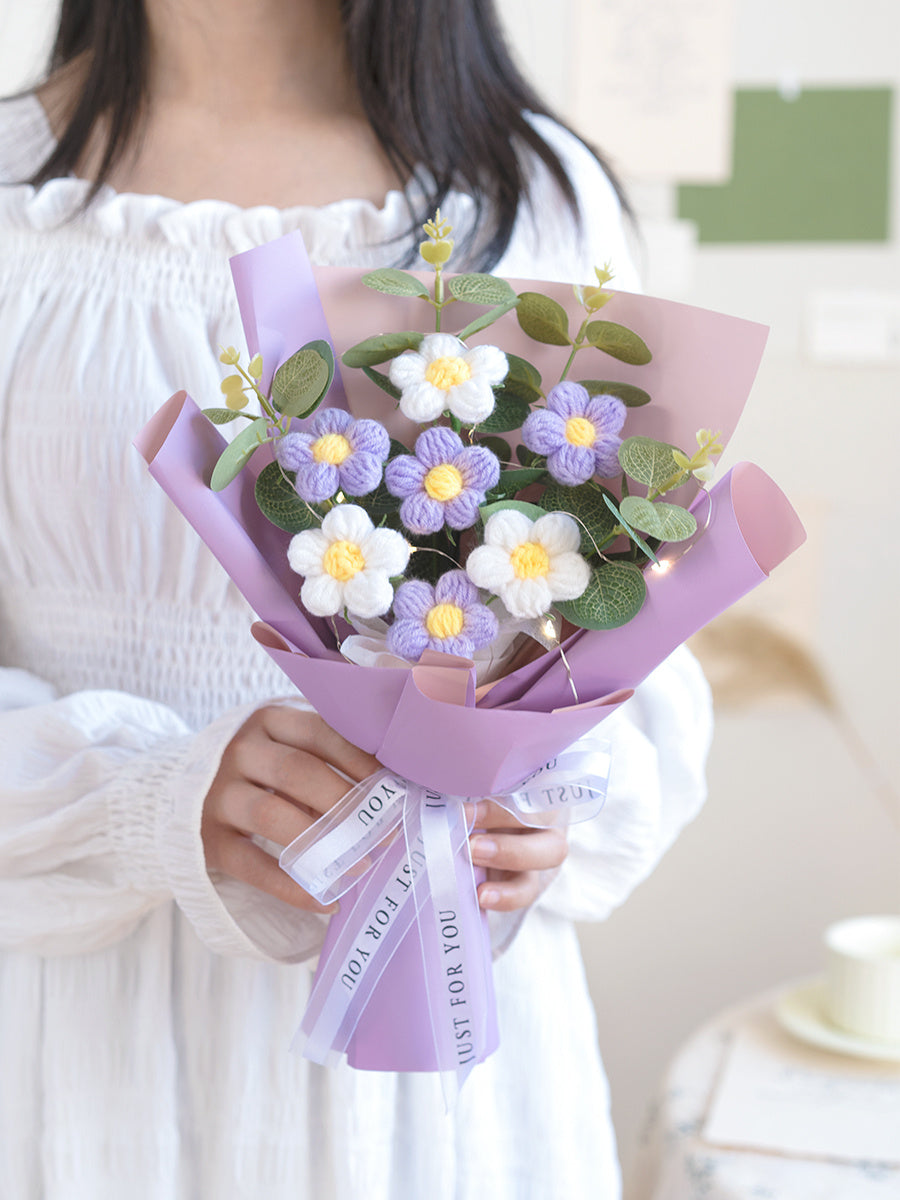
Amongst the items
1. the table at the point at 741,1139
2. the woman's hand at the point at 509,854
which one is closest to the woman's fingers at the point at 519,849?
the woman's hand at the point at 509,854

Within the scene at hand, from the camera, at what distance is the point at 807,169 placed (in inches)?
61.0

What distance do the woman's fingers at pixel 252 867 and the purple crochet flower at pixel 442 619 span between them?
18cm

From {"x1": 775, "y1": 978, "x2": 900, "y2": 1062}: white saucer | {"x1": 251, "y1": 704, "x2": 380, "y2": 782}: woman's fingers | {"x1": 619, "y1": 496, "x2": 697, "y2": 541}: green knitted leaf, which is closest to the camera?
{"x1": 619, "y1": 496, "x2": 697, "y2": 541}: green knitted leaf

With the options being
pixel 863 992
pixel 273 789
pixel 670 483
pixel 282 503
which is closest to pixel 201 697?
pixel 273 789

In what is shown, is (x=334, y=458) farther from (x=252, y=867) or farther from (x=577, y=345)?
(x=252, y=867)

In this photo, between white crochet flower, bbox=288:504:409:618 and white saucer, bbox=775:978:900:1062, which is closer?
white crochet flower, bbox=288:504:409:618

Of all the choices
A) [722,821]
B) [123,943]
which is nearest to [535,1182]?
[123,943]

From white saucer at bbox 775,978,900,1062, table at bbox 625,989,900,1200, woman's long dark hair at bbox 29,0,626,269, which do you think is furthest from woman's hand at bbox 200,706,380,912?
white saucer at bbox 775,978,900,1062

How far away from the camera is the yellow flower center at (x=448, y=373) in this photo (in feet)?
1.51

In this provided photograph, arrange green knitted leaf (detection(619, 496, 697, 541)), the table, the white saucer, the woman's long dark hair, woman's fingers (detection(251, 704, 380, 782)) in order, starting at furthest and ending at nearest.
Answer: the white saucer < the table < the woman's long dark hair < woman's fingers (detection(251, 704, 380, 782)) < green knitted leaf (detection(619, 496, 697, 541))

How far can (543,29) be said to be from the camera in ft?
5.20

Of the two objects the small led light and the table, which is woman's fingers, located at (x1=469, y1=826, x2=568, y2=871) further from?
the table

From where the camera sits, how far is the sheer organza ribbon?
525mm

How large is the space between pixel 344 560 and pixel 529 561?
72 millimetres
